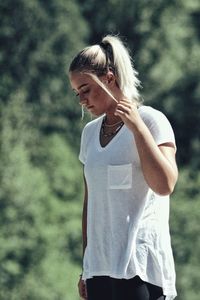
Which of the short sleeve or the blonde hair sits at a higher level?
the blonde hair

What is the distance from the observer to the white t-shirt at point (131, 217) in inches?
104

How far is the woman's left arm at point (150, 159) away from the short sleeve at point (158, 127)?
4 cm

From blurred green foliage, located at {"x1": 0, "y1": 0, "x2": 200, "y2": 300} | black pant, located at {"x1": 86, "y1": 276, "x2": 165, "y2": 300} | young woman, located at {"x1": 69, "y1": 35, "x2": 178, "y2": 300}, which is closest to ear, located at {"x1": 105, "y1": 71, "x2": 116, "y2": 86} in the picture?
young woman, located at {"x1": 69, "y1": 35, "x2": 178, "y2": 300}

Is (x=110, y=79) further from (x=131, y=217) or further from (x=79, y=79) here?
(x=131, y=217)

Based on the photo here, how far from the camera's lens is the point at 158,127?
8.70ft

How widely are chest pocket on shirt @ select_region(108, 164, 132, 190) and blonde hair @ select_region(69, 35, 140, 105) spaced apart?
6.7 inches

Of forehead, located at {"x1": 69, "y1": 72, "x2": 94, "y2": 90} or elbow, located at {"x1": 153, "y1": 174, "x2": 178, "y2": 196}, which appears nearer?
elbow, located at {"x1": 153, "y1": 174, "x2": 178, "y2": 196}


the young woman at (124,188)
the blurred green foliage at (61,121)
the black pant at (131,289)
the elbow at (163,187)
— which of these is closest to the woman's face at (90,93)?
the young woman at (124,188)

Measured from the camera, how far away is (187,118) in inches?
837

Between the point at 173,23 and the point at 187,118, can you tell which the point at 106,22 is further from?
the point at 187,118

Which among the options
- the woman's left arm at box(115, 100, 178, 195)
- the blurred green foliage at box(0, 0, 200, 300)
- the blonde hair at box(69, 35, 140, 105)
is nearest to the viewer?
the woman's left arm at box(115, 100, 178, 195)

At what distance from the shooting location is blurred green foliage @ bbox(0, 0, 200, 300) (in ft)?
56.4

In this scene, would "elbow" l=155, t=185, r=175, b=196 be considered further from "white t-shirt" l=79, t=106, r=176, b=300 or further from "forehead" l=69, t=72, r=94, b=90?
"forehead" l=69, t=72, r=94, b=90

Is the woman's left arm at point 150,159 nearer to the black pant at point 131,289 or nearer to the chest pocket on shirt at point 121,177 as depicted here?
the chest pocket on shirt at point 121,177
